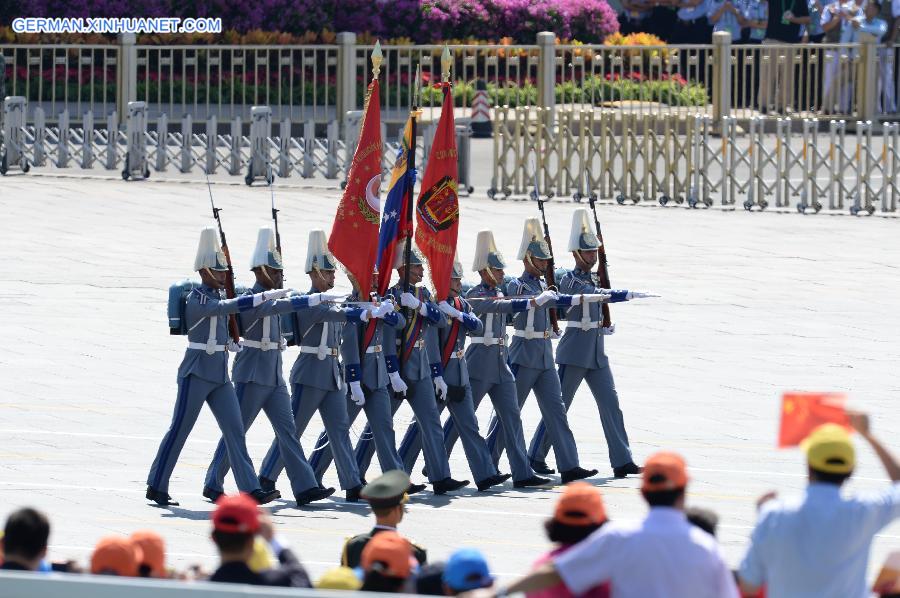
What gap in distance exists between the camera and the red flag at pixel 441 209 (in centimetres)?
1423

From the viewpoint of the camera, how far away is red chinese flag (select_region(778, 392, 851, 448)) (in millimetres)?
7645

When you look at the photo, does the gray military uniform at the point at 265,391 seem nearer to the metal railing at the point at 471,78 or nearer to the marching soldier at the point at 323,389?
the marching soldier at the point at 323,389

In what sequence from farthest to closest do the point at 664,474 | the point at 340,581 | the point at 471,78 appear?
1. the point at 471,78
2. the point at 340,581
3. the point at 664,474

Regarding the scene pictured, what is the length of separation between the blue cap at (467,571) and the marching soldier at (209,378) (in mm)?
5694

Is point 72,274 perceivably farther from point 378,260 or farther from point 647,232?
point 378,260

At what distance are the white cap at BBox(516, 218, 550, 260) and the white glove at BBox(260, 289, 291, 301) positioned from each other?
6.07 feet

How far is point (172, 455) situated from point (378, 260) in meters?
2.10

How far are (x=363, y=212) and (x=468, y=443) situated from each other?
1.67m

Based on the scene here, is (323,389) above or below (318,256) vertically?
below

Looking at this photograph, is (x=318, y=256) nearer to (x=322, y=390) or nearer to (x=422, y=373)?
(x=322, y=390)

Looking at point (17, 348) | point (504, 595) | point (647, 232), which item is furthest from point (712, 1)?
point (504, 595)

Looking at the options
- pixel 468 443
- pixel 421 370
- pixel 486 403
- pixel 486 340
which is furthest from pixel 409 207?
pixel 486 403

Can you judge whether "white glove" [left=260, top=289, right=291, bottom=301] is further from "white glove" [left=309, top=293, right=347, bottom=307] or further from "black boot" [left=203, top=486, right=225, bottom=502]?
"black boot" [left=203, top=486, right=225, bottom=502]

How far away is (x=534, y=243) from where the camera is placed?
14.6 metres
